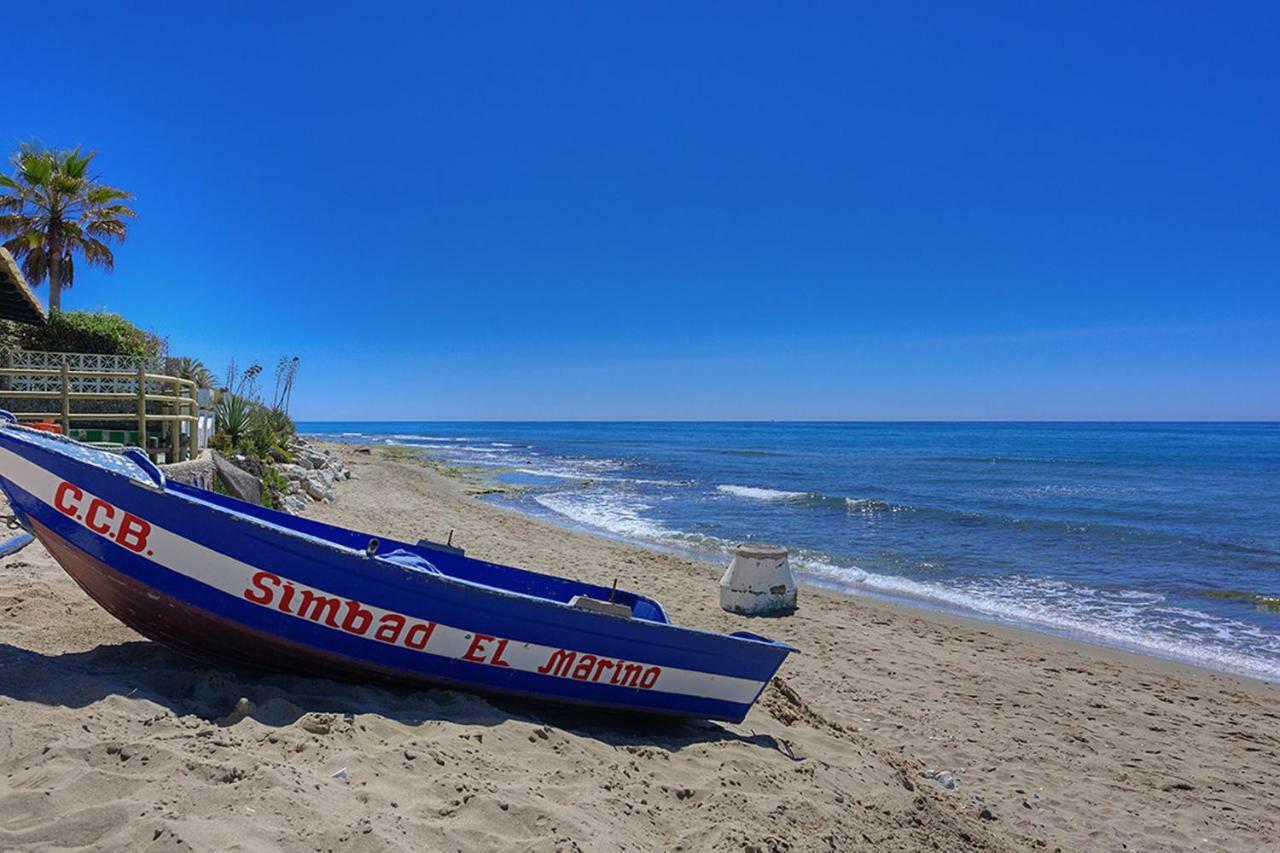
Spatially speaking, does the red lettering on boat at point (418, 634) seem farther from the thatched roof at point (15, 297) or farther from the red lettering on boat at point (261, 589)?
the thatched roof at point (15, 297)

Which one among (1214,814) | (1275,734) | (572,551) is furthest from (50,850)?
(572,551)

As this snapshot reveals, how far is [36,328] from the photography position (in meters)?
14.8

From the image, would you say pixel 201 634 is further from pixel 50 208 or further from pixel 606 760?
pixel 50 208

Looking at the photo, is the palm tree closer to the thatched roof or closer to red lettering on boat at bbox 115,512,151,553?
the thatched roof

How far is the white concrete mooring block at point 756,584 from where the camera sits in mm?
10211

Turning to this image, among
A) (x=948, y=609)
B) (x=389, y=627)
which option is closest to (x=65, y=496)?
(x=389, y=627)

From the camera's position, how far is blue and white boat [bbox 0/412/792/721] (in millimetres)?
→ 4156

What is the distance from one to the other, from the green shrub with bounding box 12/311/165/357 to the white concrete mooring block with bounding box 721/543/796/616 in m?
12.7

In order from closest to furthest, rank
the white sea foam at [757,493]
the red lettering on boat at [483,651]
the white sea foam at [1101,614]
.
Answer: the red lettering on boat at [483,651] → the white sea foam at [1101,614] → the white sea foam at [757,493]

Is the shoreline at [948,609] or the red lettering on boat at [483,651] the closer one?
the red lettering on boat at [483,651]

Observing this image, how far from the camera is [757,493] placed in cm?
2745

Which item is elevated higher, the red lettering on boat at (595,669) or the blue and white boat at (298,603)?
the blue and white boat at (298,603)

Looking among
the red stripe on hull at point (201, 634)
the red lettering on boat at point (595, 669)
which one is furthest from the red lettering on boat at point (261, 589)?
the red lettering on boat at point (595, 669)

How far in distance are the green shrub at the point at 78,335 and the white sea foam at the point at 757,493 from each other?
61.2 ft
